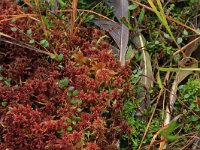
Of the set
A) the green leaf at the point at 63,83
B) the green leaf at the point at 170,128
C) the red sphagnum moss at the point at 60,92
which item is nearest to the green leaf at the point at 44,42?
the red sphagnum moss at the point at 60,92

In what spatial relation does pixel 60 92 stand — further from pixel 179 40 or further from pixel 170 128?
pixel 179 40

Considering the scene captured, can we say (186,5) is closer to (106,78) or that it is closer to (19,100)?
(106,78)

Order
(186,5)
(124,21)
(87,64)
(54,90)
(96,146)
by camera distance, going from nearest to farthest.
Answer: (96,146)
(54,90)
(87,64)
(124,21)
(186,5)

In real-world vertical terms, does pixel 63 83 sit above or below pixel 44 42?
below

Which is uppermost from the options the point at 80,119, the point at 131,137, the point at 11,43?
the point at 11,43

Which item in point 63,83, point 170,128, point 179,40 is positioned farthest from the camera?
point 179,40

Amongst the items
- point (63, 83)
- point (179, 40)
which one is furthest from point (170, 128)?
point (179, 40)

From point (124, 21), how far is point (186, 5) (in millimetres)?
488

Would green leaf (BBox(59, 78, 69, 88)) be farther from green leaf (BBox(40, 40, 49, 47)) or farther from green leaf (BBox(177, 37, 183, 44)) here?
green leaf (BBox(177, 37, 183, 44))

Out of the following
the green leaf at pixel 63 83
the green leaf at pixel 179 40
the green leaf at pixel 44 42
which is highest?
the green leaf at pixel 44 42

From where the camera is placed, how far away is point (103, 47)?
211 centimetres

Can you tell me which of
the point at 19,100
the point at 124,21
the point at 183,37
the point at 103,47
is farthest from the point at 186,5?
the point at 19,100

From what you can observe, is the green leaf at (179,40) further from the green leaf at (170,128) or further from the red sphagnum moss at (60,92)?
the green leaf at (170,128)

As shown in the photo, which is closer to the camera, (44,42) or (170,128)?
(170,128)
